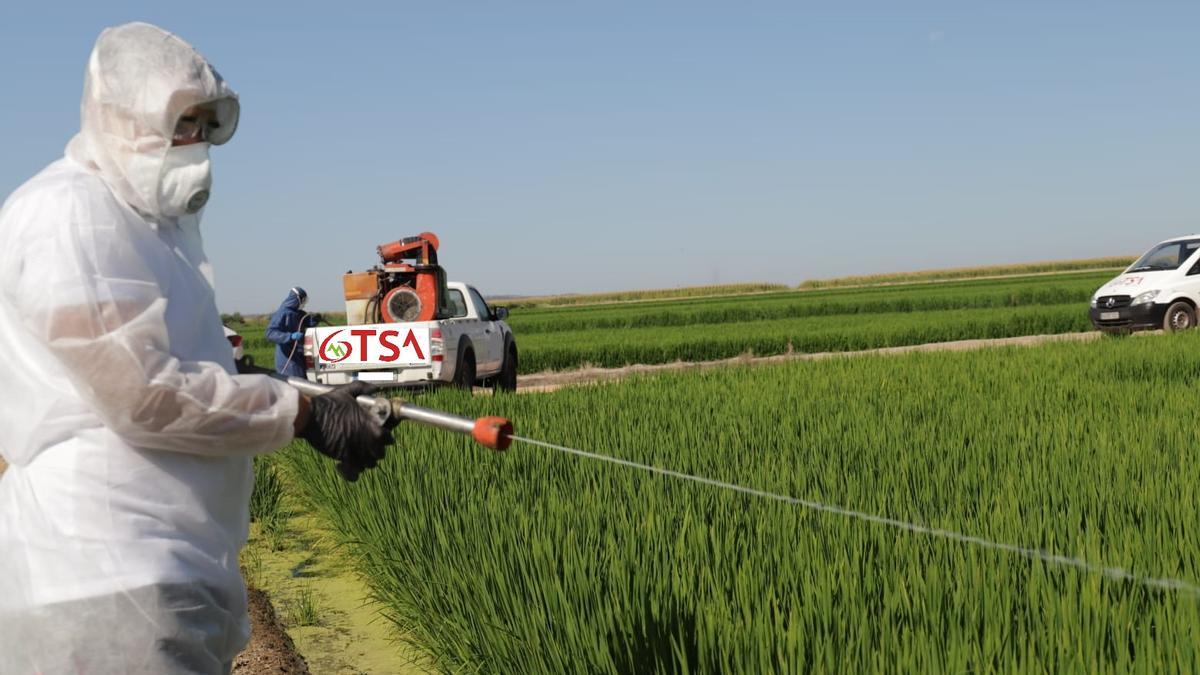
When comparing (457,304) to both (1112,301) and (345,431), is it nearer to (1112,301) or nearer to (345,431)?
(1112,301)

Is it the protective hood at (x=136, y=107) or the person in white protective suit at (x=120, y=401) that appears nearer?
the person in white protective suit at (x=120, y=401)

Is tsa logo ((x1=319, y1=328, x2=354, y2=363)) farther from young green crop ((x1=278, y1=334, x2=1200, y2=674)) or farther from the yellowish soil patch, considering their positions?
young green crop ((x1=278, y1=334, x2=1200, y2=674))

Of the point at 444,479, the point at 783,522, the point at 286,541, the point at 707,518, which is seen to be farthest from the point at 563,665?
the point at 286,541

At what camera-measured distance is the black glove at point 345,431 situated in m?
2.30

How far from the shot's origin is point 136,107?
6.78ft

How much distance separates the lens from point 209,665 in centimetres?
211

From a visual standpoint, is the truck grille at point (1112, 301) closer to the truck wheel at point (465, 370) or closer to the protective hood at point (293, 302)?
the truck wheel at point (465, 370)

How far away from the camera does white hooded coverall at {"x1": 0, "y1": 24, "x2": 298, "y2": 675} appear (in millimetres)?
1921

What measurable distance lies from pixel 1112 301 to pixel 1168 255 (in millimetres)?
1419

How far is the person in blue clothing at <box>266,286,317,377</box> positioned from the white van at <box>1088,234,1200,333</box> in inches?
591

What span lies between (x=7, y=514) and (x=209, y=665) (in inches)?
19.5

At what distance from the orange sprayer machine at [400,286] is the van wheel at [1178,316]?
1329 centimetres

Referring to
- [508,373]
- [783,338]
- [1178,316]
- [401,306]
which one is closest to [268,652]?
[401,306]

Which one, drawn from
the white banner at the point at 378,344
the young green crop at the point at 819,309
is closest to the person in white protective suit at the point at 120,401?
the white banner at the point at 378,344
